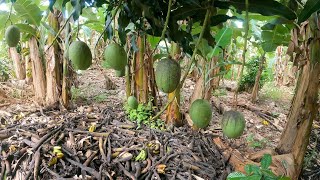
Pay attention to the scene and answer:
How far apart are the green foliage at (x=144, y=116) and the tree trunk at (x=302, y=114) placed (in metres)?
0.96

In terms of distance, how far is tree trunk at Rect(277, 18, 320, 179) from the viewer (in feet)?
5.44

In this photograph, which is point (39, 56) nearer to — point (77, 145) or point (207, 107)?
point (77, 145)

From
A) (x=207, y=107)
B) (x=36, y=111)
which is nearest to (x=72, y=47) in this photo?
(x=207, y=107)

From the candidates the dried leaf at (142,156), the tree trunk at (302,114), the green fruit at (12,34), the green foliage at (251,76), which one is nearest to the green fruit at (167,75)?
the green fruit at (12,34)

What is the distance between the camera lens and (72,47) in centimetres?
81

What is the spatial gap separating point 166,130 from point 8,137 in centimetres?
116

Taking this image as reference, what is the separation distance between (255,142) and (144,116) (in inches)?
37.7

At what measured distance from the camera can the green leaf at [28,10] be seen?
86.4 inches

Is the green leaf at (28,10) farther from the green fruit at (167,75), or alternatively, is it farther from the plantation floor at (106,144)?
A: the green fruit at (167,75)

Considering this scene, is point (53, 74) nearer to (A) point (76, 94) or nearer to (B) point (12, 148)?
(A) point (76, 94)

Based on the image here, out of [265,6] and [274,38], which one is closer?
[265,6]

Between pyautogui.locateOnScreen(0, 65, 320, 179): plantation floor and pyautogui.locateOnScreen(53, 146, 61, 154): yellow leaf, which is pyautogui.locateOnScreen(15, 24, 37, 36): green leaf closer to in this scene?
pyautogui.locateOnScreen(0, 65, 320, 179): plantation floor

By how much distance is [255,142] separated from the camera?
8.20 ft

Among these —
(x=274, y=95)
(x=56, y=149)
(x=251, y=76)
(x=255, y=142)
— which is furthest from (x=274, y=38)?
(x=274, y=95)
